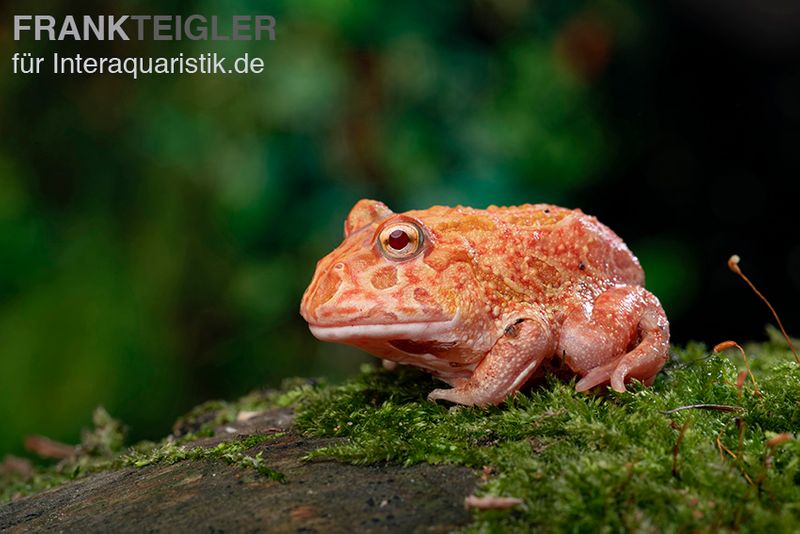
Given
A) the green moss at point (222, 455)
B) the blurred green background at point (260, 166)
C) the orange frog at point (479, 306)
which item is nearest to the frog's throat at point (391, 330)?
the orange frog at point (479, 306)

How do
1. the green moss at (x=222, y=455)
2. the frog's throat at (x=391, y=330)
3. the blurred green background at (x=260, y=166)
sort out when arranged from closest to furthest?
the green moss at (x=222, y=455) < the frog's throat at (x=391, y=330) < the blurred green background at (x=260, y=166)

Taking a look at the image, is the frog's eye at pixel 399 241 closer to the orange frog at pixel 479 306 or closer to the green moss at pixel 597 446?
the orange frog at pixel 479 306

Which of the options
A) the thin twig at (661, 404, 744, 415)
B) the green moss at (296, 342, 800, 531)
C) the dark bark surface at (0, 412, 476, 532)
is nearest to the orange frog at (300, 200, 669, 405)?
the green moss at (296, 342, 800, 531)

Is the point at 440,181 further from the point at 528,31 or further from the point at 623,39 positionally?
the point at 623,39

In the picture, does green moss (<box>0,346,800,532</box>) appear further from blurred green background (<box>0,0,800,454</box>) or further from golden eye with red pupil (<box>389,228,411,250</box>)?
blurred green background (<box>0,0,800,454</box>)

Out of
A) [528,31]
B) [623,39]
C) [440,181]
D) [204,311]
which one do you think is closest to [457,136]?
[440,181]

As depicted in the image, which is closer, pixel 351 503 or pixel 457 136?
pixel 351 503
